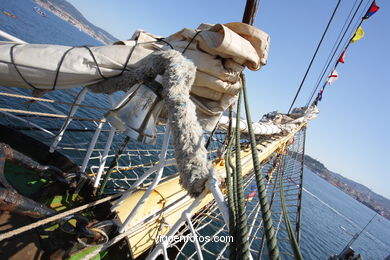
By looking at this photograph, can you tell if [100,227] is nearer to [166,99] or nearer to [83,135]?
[166,99]

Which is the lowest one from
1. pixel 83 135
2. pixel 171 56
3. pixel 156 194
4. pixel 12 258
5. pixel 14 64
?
pixel 83 135

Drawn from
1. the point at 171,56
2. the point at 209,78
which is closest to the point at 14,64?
the point at 171,56

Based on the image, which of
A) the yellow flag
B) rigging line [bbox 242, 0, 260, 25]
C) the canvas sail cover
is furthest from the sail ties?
the yellow flag

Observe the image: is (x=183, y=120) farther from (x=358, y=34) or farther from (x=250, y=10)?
(x=358, y=34)

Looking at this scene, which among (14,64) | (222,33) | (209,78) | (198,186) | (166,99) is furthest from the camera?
(209,78)

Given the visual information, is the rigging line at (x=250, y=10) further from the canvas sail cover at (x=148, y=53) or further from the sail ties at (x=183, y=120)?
the sail ties at (x=183, y=120)

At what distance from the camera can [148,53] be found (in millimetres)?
2123

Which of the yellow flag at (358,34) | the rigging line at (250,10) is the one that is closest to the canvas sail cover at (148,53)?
the rigging line at (250,10)

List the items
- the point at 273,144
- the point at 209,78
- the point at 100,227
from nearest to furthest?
the point at 100,227 < the point at 209,78 < the point at 273,144

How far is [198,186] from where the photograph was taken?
4.70 ft

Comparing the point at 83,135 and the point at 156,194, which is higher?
the point at 156,194

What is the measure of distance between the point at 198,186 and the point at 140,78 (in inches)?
44.8

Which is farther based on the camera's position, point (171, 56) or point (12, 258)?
point (171, 56)

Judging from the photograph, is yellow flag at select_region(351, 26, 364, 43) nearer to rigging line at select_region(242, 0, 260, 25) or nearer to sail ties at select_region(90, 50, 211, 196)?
rigging line at select_region(242, 0, 260, 25)
